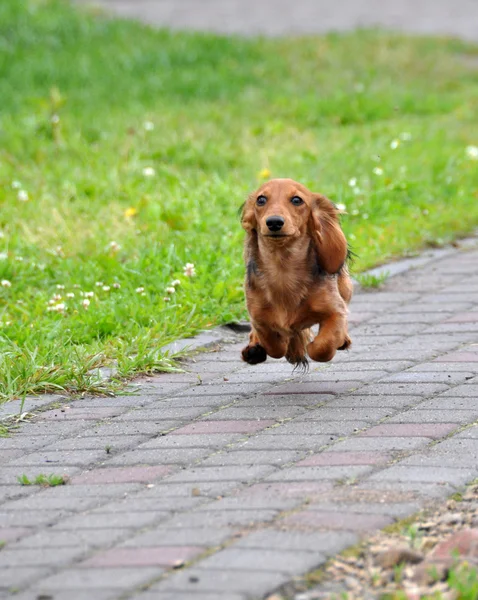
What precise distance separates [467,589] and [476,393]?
1.80 meters

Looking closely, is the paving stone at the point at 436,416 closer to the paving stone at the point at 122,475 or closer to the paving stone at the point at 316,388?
the paving stone at the point at 316,388

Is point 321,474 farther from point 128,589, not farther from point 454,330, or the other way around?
point 454,330

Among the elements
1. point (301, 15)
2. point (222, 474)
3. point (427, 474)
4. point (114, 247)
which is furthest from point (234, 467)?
point (301, 15)

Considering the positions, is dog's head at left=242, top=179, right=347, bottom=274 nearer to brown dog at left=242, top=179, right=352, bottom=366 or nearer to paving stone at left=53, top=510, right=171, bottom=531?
brown dog at left=242, top=179, right=352, bottom=366

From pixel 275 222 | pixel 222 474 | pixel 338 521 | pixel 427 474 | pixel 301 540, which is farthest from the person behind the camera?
pixel 275 222

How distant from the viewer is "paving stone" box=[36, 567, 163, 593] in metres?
2.72

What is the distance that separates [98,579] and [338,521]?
0.66 metres

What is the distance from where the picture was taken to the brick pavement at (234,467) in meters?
2.82

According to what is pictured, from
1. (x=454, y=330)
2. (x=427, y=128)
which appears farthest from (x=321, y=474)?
(x=427, y=128)

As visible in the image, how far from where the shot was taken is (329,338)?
4348mm

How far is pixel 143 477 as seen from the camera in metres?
3.55

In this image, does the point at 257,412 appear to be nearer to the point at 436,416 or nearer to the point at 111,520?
the point at 436,416

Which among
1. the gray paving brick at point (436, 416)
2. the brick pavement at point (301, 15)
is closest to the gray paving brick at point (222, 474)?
the gray paving brick at point (436, 416)

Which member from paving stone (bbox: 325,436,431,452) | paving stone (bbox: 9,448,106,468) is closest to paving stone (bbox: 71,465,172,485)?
paving stone (bbox: 9,448,106,468)
